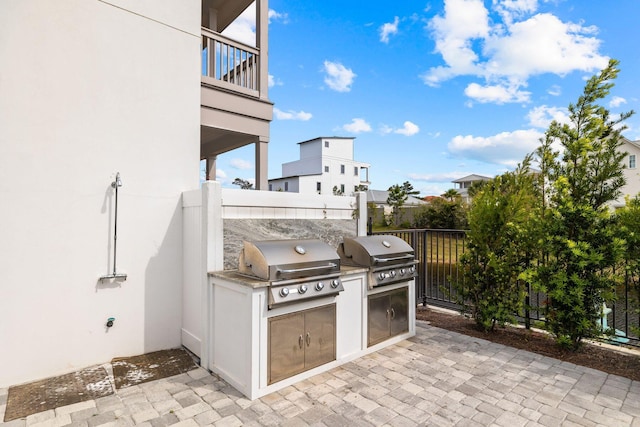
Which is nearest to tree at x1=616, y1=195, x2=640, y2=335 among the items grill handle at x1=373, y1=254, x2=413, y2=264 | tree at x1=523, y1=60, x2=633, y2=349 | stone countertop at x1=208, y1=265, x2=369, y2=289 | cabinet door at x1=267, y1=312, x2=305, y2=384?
tree at x1=523, y1=60, x2=633, y2=349

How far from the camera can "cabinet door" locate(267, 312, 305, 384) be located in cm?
295

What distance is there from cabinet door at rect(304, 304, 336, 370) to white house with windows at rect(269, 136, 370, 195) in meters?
26.2

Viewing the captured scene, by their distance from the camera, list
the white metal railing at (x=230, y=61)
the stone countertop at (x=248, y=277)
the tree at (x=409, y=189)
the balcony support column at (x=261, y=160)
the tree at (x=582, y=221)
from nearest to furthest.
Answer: the stone countertop at (x=248, y=277) → the tree at (x=582, y=221) → the white metal railing at (x=230, y=61) → the balcony support column at (x=261, y=160) → the tree at (x=409, y=189)

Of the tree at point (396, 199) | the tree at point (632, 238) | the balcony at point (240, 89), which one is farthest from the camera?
the tree at point (396, 199)

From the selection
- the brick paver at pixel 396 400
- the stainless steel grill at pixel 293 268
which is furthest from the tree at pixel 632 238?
the stainless steel grill at pixel 293 268

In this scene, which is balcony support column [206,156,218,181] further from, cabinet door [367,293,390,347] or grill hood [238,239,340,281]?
cabinet door [367,293,390,347]

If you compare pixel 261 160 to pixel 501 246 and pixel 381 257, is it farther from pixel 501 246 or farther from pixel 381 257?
pixel 501 246

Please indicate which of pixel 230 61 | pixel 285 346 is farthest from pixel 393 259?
pixel 230 61

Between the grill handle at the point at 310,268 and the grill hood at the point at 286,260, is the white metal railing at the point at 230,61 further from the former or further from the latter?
the grill handle at the point at 310,268

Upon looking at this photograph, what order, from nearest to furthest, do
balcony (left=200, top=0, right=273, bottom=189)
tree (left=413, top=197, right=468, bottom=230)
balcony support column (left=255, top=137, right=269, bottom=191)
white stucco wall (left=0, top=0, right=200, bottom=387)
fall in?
white stucco wall (left=0, top=0, right=200, bottom=387) < balcony (left=200, top=0, right=273, bottom=189) < balcony support column (left=255, top=137, right=269, bottom=191) < tree (left=413, top=197, right=468, bottom=230)

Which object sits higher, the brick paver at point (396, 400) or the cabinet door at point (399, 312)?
the cabinet door at point (399, 312)

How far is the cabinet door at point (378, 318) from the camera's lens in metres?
3.85

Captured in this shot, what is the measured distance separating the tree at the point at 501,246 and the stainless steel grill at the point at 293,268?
2299 millimetres

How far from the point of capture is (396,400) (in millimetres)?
2785
